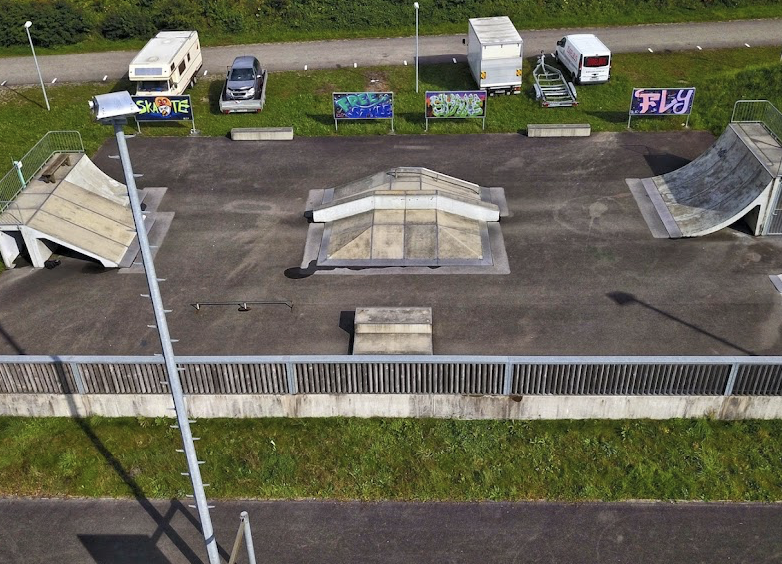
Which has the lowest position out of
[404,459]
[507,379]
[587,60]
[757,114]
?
[404,459]

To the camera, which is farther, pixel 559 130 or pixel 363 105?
pixel 363 105

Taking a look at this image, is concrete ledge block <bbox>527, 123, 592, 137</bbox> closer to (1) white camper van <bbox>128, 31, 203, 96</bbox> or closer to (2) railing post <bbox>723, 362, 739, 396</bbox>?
(1) white camper van <bbox>128, 31, 203, 96</bbox>

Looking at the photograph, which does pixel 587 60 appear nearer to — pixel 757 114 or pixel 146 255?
pixel 757 114

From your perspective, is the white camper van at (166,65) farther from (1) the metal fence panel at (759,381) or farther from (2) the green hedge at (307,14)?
(1) the metal fence panel at (759,381)

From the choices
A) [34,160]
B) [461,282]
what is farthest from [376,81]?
[461,282]

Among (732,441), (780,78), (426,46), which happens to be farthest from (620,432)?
(426,46)

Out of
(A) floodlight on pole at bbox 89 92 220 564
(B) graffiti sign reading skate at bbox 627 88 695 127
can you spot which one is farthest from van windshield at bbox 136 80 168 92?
(A) floodlight on pole at bbox 89 92 220 564
